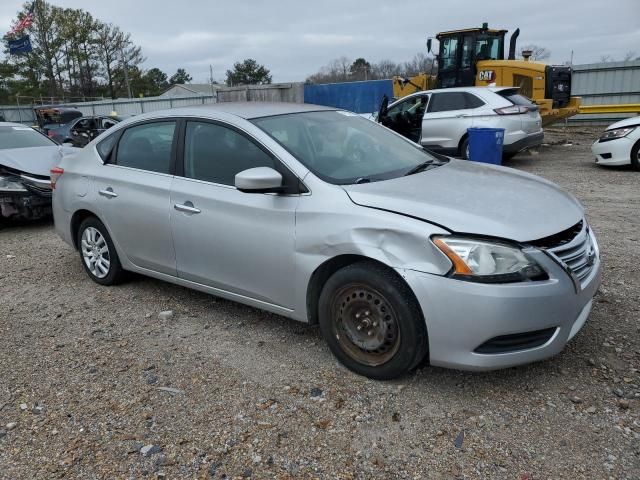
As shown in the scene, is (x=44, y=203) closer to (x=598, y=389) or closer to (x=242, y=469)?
(x=242, y=469)

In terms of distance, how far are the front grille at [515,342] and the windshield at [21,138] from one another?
25.9ft

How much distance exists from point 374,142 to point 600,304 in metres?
2.08

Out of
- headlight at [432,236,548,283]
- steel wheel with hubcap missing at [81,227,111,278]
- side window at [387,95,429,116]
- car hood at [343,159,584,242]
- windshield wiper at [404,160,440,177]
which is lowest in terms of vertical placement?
steel wheel with hubcap missing at [81,227,111,278]

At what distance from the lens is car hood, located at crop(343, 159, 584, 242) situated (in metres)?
2.84

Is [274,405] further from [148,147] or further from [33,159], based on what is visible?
[33,159]

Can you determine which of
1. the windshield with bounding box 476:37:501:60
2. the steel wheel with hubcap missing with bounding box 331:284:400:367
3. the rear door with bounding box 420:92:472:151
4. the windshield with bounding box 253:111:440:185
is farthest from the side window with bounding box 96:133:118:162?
the windshield with bounding box 476:37:501:60

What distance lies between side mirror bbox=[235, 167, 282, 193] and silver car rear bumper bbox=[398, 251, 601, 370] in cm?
99

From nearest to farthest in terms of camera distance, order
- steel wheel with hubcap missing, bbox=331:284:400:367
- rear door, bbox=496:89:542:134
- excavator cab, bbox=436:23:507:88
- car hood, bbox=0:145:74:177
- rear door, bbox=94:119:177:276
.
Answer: steel wheel with hubcap missing, bbox=331:284:400:367, rear door, bbox=94:119:177:276, car hood, bbox=0:145:74:177, rear door, bbox=496:89:542:134, excavator cab, bbox=436:23:507:88

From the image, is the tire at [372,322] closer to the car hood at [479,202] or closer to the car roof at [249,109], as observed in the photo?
the car hood at [479,202]

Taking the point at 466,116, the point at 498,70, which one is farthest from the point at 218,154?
the point at 498,70

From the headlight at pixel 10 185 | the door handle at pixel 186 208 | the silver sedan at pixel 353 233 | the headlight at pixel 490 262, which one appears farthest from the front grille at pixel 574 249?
Result: the headlight at pixel 10 185

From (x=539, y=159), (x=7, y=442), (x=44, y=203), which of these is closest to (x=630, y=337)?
(x=7, y=442)

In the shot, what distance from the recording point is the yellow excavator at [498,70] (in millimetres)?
13523

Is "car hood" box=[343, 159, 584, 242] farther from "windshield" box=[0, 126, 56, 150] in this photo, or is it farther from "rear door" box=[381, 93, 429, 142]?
"rear door" box=[381, 93, 429, 142]
